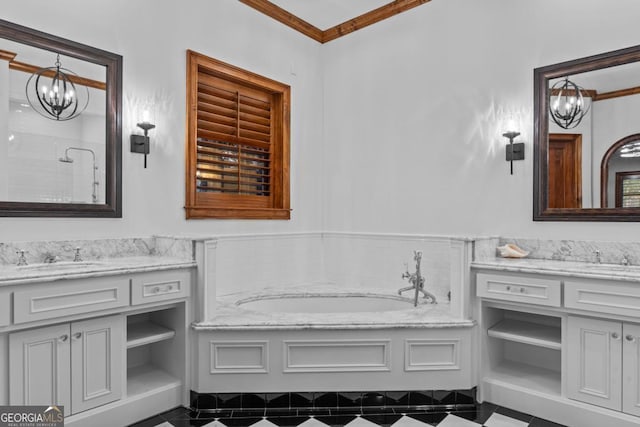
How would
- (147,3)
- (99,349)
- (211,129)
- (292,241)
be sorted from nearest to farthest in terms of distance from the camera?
(99,349)
(147,3)
(211,129)
(292,241)

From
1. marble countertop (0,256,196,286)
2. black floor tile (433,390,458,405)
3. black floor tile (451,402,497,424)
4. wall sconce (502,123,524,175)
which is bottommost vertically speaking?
black floor tile (451,402,497,424)

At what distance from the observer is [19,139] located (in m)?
2.35

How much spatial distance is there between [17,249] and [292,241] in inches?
85.3

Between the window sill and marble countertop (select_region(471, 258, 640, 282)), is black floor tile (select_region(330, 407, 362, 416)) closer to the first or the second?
marble countertop (select_region(471, 258, 640, 282))

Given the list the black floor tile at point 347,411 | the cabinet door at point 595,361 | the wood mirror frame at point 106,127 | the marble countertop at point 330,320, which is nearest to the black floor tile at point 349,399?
the black floor tile at point 347,411

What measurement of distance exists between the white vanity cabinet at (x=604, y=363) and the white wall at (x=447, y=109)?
2.27 feet

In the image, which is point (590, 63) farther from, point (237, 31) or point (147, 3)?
point (147, 3)

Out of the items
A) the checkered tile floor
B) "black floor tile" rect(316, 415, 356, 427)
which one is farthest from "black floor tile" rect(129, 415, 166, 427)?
"black floor tile" rect(316, 415, 356, 427)

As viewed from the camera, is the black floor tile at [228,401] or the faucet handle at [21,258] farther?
the black floor tile at [228,401]

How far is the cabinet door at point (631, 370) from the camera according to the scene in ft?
7.09

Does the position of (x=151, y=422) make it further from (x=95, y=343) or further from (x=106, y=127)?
(x=106, y=127)

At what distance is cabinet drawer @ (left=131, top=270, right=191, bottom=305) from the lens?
7.72 feet

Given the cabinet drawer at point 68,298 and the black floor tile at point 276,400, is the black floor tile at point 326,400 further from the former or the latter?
the cabinet drawer at point 68,298

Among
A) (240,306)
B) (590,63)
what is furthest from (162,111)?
(590,63)
